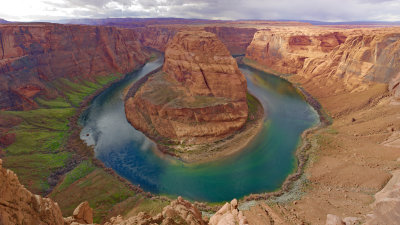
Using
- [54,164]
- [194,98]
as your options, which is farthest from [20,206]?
[194,98]

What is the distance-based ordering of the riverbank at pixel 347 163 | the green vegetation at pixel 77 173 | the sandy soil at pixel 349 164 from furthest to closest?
the green vegetation at pixel 77 173 < the riverbank at pixel 347 163 < the sandy soil at pixel 349 164

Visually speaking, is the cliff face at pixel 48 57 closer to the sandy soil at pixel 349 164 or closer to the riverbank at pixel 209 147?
the riverbank at pixel 209 147

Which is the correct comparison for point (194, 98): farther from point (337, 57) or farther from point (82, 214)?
point (337, 57)

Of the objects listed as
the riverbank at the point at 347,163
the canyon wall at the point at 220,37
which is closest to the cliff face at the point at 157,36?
the canyon wall at the point at 220,37

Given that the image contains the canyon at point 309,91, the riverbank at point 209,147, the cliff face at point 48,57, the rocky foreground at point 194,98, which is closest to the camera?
the canyon at point 309,91

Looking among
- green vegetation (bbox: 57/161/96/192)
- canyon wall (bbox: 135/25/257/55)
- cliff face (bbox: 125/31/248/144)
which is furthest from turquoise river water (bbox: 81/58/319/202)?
canyon wall (bbox: 135/25/257/55)

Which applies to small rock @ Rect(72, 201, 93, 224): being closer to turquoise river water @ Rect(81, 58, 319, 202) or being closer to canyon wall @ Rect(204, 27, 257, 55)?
turquoise river water @ Rect(81, 58, 319, 202)
